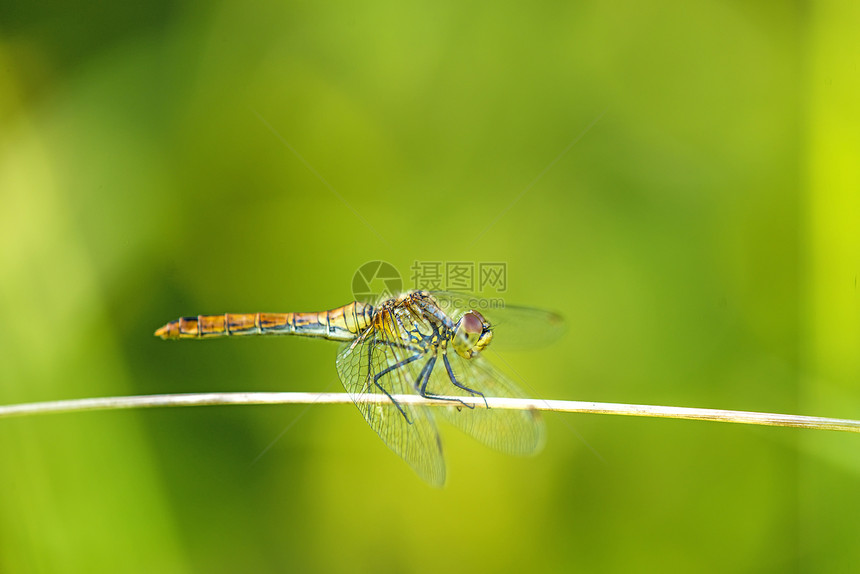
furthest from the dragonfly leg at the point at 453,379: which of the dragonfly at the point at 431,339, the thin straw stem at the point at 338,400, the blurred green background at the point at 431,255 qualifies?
the blurred green background at the point at 431,255

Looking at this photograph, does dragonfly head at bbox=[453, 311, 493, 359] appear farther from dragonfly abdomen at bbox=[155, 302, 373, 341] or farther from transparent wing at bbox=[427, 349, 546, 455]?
dragonfly abdomen at bbox=[155, 302, 373, 341]

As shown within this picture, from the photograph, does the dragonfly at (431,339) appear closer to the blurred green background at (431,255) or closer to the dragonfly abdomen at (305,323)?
the dragonfly abdomen at (305,323)

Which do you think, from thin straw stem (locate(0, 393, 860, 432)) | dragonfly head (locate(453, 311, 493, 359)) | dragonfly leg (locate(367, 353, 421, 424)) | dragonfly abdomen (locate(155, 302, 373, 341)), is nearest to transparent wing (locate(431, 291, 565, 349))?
dragonfly head (locate(453, 311, 493, 359))

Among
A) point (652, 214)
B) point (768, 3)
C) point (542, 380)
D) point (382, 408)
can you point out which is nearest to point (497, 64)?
point (652, 214)

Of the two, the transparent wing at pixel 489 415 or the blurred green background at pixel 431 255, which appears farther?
the transparent wing at pixel 489 415

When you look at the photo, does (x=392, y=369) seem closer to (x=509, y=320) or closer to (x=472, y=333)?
(x=472, y=333)

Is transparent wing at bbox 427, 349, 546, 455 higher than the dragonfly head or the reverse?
the reverse
